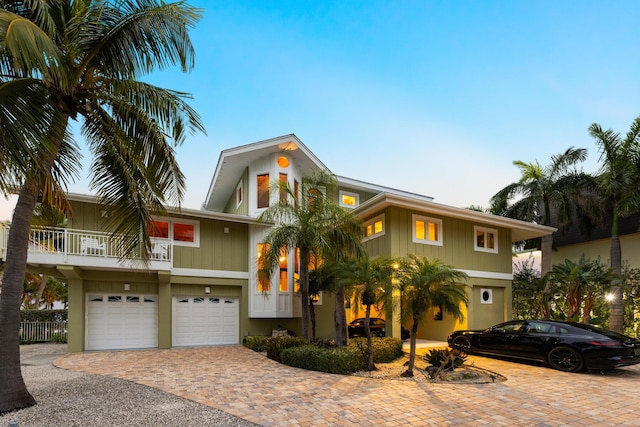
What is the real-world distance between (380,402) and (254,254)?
10653 mm

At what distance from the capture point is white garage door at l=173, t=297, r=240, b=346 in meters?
15.4

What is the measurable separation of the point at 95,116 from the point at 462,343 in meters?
11.7

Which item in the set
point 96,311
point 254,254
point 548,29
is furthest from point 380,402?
point 548,29

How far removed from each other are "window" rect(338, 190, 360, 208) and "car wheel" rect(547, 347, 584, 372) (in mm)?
11198

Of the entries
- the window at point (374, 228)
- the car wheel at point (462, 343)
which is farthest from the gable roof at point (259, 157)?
the car wheel at point (462, 343)

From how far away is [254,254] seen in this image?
54.6ft

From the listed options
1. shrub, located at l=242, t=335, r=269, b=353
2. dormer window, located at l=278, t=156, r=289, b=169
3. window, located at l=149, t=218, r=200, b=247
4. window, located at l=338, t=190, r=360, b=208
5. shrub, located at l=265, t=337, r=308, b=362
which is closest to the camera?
shrub, located at l=265, t=337, r=308, b=362

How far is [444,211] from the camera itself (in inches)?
553

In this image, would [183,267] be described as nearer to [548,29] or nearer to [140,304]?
[140,304]

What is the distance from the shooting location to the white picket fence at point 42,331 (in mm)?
17578

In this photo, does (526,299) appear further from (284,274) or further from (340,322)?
(284,274)

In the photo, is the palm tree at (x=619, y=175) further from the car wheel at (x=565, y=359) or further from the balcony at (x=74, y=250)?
the balcony at (x=74, y=250)

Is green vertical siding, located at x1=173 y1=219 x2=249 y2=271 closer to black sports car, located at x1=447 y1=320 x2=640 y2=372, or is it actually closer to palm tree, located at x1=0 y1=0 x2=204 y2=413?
palm tree, located at x1=0 y1=0 x2=204 y2=413

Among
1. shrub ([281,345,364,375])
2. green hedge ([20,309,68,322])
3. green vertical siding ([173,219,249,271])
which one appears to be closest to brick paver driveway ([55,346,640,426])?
shrub ([281,345,364,375])
